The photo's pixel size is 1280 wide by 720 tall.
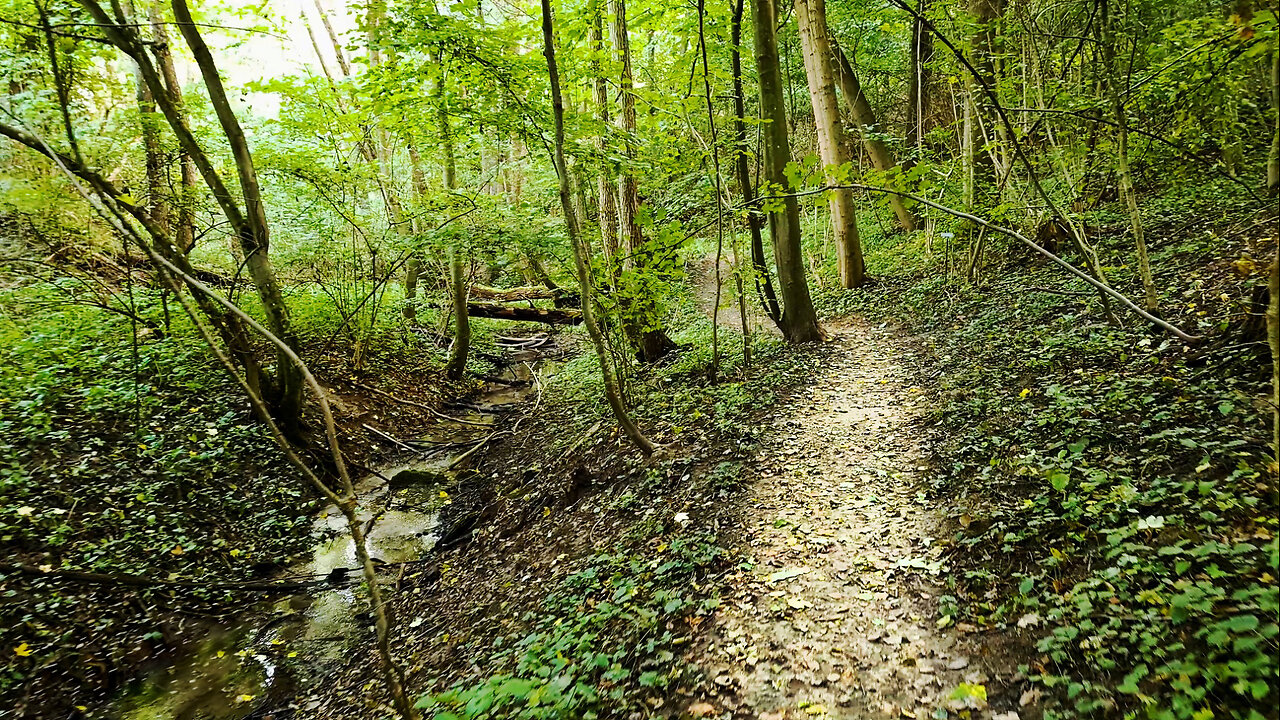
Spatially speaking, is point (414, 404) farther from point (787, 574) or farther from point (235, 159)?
point (787, 574)

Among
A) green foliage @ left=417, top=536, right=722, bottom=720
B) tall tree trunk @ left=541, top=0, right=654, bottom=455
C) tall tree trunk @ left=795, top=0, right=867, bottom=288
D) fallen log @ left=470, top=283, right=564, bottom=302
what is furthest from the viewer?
fallen log @ left=470, top=283, right=564, bottom=302

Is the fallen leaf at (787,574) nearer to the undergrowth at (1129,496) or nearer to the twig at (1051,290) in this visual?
the undergrowth at (1129,496)

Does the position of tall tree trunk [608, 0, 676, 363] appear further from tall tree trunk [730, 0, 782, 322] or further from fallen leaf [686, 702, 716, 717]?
fallen leaf [686, 702, 716, 717]

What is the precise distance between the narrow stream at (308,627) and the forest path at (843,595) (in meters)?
3.67

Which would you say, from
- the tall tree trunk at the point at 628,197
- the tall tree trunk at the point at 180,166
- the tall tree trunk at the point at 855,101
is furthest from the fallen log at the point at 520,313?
the tall tree trunk at the point at 855,101

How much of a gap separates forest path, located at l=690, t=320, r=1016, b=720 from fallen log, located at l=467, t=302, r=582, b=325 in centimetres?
1132

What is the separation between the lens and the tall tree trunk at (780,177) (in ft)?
25.7

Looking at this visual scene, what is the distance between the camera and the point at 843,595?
3893 millimetres

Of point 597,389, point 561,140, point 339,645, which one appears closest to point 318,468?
point 339,645

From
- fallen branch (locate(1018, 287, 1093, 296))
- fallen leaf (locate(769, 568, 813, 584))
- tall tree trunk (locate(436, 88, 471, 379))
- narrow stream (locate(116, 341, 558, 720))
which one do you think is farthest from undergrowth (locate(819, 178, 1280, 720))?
tall tree trunk (locate(436, 88, 471, 379))

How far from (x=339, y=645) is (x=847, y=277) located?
1063 centimetres

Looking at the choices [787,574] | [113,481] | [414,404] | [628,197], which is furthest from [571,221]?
[414,404]

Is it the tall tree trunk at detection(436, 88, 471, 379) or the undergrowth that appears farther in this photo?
the tall tree trunk at detection(436, 88, 471, 379)

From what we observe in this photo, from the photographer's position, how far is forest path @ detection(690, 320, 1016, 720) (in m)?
3.13
